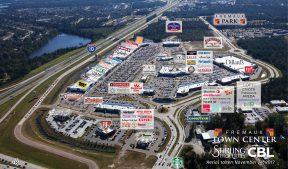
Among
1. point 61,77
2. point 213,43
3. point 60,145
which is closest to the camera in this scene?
point 60,145

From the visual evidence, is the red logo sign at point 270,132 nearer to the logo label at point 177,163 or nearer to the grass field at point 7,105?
the logo label at point 177,163

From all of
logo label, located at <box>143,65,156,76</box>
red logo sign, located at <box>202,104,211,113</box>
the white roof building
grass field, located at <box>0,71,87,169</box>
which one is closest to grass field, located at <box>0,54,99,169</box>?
grass field, located at <box>0,71,87,169</box>

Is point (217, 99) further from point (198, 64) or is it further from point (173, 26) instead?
point (173, 26)

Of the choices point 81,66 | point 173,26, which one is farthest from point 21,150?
point 173,26

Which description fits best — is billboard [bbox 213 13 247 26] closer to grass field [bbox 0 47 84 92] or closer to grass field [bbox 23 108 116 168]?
grass field [bbox 0 47 84 92]

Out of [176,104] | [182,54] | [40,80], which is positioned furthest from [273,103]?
[40,80]

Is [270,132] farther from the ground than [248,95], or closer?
closer

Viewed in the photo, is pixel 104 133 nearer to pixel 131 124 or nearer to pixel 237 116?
pixel 131 124
